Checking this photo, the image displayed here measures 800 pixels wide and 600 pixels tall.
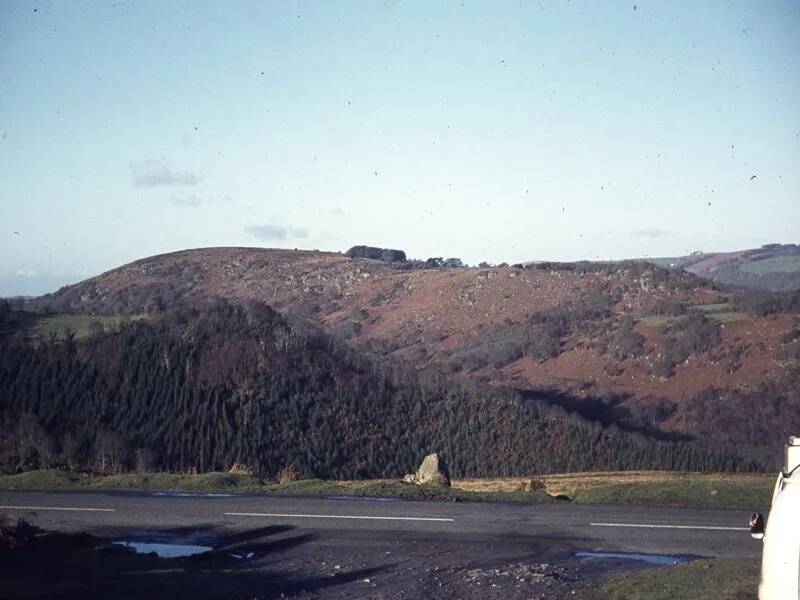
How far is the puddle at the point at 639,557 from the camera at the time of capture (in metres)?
10.4

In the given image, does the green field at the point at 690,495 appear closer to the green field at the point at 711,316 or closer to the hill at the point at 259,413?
the hill at the point at 259,413

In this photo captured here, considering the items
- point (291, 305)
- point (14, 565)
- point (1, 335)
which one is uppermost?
point (291, 305)

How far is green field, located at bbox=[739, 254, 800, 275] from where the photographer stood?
6496 centimetres

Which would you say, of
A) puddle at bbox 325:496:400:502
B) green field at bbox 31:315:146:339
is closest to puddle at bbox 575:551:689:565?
puddle at bbox 325:496:400:502

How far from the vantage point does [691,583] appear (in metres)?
8.62

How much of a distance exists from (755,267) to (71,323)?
56937 millimetres

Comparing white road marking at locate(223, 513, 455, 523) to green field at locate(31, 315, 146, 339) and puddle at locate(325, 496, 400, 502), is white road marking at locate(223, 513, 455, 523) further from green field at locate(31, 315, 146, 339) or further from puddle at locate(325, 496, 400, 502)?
green field at locate(31, 315, 146, 339)

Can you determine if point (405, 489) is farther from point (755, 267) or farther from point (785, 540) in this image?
point (755, 267)

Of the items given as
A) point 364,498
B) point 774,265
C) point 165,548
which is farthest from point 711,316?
point 165,548

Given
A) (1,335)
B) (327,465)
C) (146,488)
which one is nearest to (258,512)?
(146,488)

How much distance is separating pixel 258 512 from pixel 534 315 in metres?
41.7

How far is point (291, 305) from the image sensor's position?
5934 centimetres

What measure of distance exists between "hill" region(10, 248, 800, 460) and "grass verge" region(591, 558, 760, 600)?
20291mm

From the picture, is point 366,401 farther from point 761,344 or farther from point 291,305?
point 291,305
